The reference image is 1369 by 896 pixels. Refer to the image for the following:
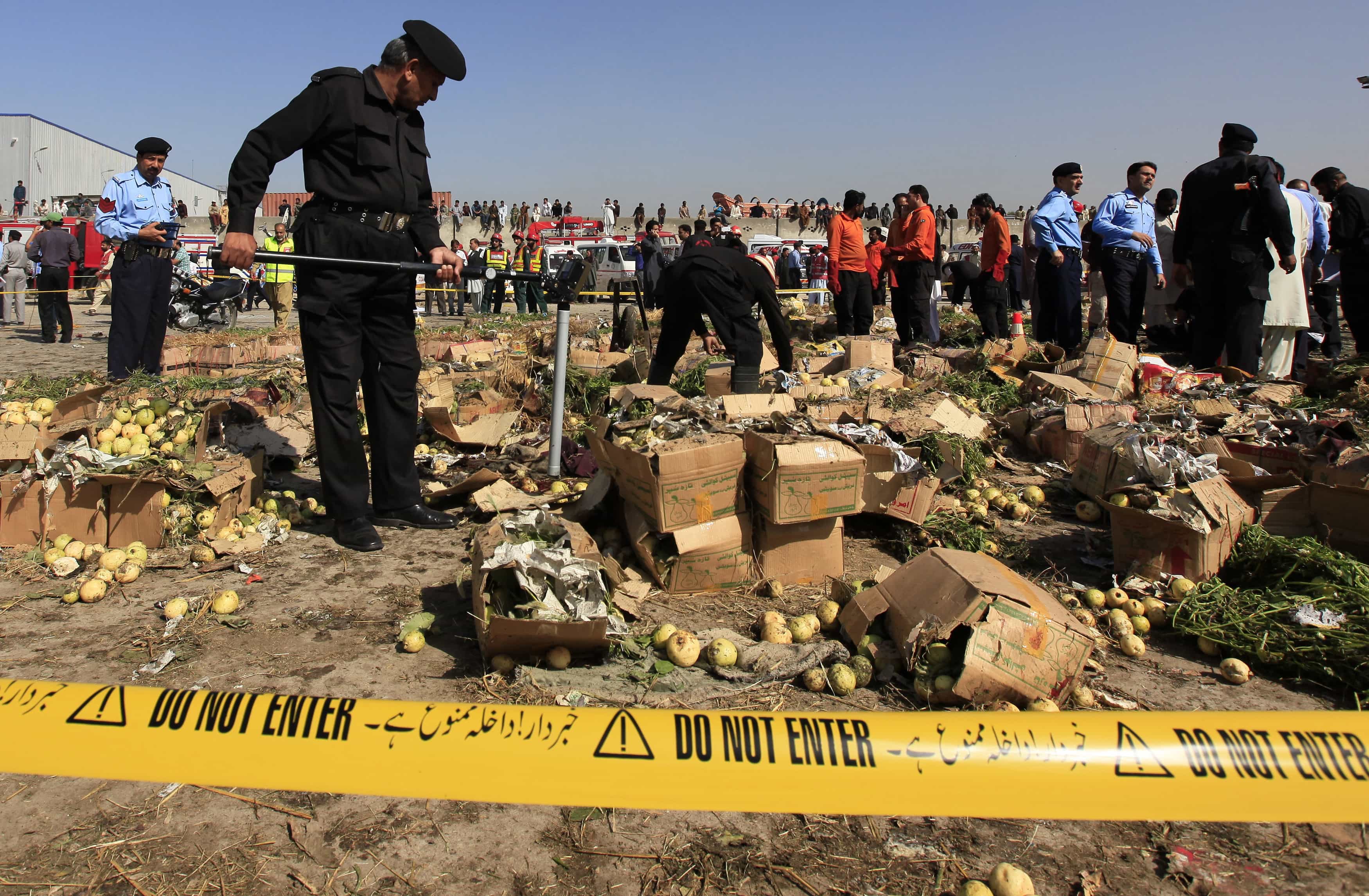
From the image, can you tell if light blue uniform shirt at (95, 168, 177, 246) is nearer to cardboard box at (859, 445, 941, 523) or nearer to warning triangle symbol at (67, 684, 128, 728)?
cardboard box at (859, 445, 941, 523)

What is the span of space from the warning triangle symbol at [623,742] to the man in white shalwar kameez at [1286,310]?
766cm

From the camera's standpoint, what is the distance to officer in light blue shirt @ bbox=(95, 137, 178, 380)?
24.2 feet

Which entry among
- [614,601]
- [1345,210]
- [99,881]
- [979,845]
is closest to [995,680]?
[979,845]

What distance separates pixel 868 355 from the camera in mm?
8258

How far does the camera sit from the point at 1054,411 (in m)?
6.26

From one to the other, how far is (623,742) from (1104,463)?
410cm

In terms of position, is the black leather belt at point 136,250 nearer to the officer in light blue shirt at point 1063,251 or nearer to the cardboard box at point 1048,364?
the cardboard box at point 1048,364

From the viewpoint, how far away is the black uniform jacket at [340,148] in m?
3.93

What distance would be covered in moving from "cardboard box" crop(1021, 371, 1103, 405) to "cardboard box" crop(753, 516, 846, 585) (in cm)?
328

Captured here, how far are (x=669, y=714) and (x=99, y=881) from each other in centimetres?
150

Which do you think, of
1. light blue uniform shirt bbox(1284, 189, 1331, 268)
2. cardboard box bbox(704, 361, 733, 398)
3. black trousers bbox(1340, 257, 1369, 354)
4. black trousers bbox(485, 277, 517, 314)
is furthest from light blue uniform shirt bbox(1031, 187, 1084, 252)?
black trousers bbox(485, 277, 517, 314)

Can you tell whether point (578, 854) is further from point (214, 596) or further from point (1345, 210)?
point (1345, 210)

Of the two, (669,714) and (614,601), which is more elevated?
(669,714)

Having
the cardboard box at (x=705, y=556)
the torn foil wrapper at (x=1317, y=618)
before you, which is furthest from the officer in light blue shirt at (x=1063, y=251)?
the cardboard box at (x=705, y=556)
